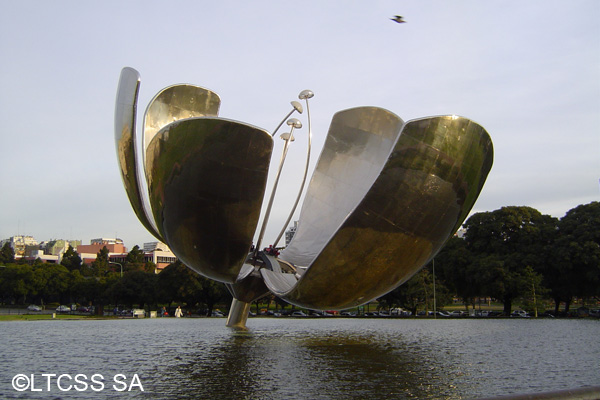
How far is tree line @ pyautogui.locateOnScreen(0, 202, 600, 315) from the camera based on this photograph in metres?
39.0

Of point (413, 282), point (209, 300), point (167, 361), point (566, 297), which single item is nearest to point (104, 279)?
point (209, 300)

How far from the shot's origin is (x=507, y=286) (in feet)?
130

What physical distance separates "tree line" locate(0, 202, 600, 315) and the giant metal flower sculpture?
30520 mm

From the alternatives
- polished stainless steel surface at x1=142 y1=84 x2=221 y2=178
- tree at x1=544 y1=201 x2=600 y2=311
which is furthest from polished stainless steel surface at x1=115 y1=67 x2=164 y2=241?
tree at x1=544 y1=201 x2=600 y2=311

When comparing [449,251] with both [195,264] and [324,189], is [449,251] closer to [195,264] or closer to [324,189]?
[324,189]

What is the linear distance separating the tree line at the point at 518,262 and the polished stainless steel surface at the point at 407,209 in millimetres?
30487

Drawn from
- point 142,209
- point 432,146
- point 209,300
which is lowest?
point 209,300

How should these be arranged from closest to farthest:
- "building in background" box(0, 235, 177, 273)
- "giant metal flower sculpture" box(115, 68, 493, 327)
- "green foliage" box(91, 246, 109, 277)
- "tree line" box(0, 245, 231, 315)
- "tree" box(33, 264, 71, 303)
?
"giant metal flower sculpture" box(115, 68, 493, 327) → "tree line" box(0, 245, 231, 315) → "tree" box(33, 264, 71, 303) → "green foliage" box(91, 246, 109, 277) → "building in background" box(0, 235, 177, 273)

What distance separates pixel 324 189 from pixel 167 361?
867 centimetres

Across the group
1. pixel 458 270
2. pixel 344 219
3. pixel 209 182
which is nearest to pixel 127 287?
pixel 458 270

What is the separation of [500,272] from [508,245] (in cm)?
588

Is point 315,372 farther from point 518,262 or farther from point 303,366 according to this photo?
point 518,262

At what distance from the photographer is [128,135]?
12.4 meters

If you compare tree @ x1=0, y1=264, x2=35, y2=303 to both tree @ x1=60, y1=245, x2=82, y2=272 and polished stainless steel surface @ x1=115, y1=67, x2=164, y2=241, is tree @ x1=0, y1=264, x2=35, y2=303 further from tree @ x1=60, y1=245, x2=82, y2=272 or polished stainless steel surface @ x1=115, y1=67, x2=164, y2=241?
polished stainless steel surface @ x1=115, y1=67, x2=164, y2=241
